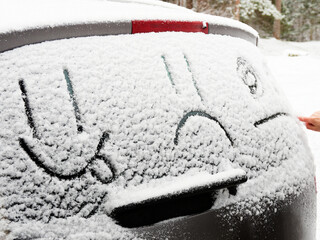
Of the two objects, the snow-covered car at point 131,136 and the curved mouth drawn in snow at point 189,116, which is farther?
the curved mouth drawn in snow at point 189,116

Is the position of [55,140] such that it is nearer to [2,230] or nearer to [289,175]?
[2,230]

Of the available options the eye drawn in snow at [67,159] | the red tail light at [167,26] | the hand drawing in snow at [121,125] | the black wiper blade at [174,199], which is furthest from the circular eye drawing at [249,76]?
the eye drawn in snow at [67,159]

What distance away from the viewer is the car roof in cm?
111

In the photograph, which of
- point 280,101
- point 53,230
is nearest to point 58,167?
point 53,230

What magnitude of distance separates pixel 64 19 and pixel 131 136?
0.45m

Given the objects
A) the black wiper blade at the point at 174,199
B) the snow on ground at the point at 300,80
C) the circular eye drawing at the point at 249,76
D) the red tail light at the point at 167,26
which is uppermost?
the red tail light at the point at 167,26

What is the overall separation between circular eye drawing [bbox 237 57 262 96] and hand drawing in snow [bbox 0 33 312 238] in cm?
2

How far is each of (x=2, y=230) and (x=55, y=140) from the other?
11.1 inches

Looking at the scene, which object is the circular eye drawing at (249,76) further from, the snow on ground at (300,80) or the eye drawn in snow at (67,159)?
the snow on ground at (300,80)

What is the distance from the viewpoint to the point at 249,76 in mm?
1489

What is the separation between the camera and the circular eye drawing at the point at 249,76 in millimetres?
1454

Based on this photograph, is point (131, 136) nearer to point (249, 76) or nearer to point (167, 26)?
point (167, 26)

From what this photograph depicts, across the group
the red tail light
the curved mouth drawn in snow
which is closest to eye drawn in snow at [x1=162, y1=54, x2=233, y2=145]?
the curved mouth drawn in snow

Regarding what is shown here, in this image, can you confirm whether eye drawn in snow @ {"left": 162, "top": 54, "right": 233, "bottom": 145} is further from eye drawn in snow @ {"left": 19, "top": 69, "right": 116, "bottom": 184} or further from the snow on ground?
the snow on ground
